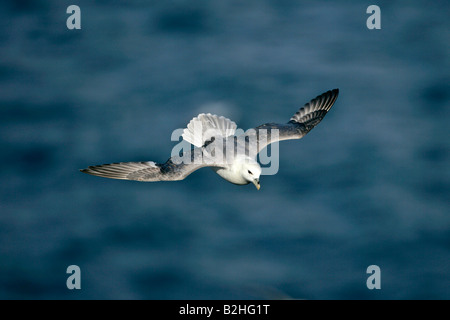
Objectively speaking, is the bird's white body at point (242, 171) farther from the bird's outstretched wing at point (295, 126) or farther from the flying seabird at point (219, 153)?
the bird's outstretched wing at point (295, 126)

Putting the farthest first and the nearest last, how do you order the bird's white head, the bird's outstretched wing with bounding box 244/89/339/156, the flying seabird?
the bird's outstretched wing with bounding box 244/89/339/156, the flying seabird, the bird's white head

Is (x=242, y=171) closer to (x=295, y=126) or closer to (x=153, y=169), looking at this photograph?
(x=153, y=169)

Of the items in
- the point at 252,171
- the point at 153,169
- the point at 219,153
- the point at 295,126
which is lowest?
the point at 252,171

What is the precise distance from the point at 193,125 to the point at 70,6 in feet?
24.4

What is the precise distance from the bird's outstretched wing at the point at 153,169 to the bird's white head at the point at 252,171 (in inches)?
26.7

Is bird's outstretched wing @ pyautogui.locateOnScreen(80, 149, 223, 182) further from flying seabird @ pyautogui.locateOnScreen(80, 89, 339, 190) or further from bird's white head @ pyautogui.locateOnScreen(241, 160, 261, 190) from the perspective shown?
bird's white head @ pyautogui.locateOnScreen(241, 160, 261, 190)

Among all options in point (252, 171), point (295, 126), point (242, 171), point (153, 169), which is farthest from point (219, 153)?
point (295, 126)

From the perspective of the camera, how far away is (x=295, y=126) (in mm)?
11594

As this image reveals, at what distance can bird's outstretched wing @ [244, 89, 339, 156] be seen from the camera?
1095cm

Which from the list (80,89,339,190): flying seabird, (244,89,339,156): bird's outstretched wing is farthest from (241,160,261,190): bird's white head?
(244,89,339,156): bird's outstretched wing

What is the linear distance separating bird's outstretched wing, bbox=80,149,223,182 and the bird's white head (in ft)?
2.23

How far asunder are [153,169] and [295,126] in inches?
122

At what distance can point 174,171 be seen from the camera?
32.3ft

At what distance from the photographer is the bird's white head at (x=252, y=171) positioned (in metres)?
9.77
